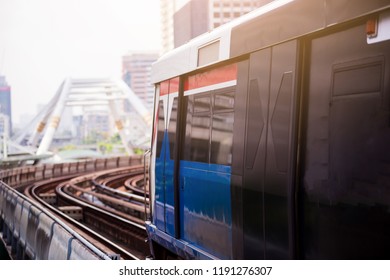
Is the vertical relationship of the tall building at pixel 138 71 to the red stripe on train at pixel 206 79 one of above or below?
above

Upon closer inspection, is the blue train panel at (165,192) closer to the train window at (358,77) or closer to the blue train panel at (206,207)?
the blue train panel at (206,207)

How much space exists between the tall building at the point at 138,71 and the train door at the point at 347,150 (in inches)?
5930

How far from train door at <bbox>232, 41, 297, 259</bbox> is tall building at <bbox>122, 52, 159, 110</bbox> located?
150 metres

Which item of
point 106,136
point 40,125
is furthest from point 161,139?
point 106,136

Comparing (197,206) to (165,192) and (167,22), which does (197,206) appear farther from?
(167,22)

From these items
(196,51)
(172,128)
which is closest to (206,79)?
(196,51)

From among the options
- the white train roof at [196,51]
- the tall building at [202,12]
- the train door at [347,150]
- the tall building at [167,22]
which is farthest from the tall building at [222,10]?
the train door at [347,150]

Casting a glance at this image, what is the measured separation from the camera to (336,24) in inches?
154

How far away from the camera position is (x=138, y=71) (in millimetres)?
158875

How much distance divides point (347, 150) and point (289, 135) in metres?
0.61

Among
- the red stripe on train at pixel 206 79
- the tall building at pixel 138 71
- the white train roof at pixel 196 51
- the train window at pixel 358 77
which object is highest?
the tall building at pixel 138 71

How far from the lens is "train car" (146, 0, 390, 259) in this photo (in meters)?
3.69

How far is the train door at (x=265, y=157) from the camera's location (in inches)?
175
